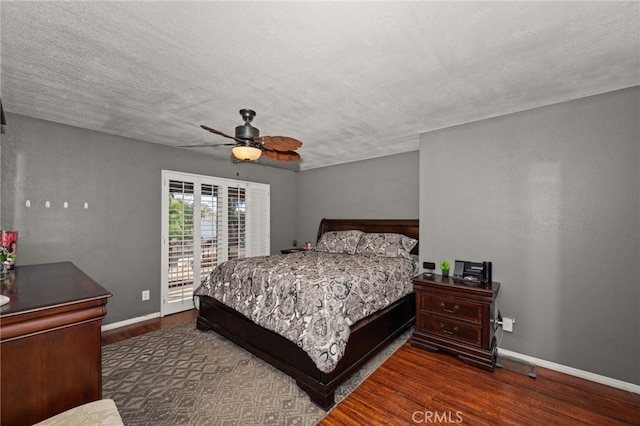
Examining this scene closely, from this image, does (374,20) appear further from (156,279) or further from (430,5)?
(156,279)

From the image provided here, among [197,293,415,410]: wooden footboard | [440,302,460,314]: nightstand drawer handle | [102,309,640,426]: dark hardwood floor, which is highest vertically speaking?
[440,302,460,314]: nightstand drawer handle

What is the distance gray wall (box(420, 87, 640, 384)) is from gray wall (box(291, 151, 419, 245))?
3.83ft

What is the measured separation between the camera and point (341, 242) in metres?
4.46

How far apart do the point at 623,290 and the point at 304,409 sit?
2.80m

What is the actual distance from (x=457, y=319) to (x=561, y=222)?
4.39 feet

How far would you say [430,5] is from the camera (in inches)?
55.1

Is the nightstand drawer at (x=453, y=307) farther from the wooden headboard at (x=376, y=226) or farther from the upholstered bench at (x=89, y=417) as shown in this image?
the upholstered bench at (x=89, y=417)

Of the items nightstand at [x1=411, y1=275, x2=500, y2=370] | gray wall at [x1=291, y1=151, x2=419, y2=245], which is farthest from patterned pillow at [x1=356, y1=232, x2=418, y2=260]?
nightstand at [x1=411, y1=275, x2=500, y2=370]

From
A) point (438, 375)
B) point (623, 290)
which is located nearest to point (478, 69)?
point (623, 290)

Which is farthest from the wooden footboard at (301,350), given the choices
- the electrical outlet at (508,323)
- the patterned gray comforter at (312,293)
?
the electrical outlet at (508,323)

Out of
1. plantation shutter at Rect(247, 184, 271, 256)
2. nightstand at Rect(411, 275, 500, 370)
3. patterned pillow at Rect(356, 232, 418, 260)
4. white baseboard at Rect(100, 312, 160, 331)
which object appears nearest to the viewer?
nightstand at Rect(411, 275, 500, 370)

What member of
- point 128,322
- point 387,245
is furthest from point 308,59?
point 128,322

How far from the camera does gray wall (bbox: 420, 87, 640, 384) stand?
2.27m

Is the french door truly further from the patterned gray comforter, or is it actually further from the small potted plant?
the small potted plant
